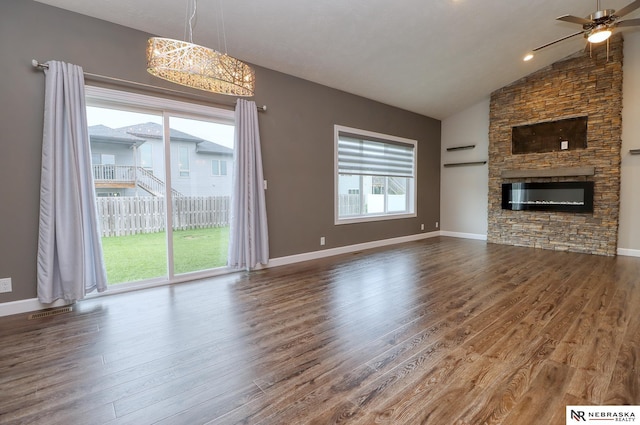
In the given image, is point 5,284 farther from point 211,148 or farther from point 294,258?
point 294,258

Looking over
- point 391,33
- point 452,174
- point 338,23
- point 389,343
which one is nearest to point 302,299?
point 389,343

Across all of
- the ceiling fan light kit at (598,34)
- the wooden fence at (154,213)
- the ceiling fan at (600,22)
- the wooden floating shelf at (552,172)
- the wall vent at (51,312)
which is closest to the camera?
the wall vent at (51,312)

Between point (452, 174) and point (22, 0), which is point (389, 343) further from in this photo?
point (452, 174)

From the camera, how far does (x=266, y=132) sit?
14.4 ft

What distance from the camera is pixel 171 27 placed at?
3.25 meters

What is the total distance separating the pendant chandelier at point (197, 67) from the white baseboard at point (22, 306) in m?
2.57

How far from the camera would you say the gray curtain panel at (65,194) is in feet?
9.20

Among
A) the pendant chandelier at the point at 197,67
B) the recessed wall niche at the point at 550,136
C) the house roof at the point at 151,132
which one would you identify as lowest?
the house roof at the point at 151,132

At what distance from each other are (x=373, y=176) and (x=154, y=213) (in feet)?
13.6

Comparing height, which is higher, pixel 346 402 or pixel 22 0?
pixel 22 0

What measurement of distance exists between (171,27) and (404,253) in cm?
477

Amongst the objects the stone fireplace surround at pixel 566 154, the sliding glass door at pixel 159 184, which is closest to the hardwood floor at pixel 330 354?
the sliding glass door at pixel 159 184

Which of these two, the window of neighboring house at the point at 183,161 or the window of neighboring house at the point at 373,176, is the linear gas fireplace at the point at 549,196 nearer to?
the window of neighboring house at the point at 373,176

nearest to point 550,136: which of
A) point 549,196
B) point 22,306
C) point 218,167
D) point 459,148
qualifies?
point 549,196
